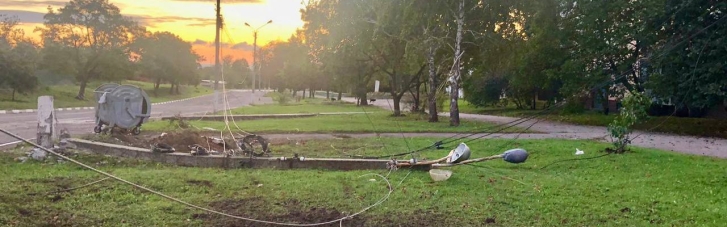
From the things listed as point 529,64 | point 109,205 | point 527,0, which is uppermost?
point 527,0

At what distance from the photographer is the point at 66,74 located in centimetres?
4225

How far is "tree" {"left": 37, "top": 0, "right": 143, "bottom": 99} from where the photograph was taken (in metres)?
40.9

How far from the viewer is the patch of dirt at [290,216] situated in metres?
6.39

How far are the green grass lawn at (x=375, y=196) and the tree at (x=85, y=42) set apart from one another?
112ft

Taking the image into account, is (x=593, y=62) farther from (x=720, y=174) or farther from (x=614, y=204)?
(x=614, y=204)

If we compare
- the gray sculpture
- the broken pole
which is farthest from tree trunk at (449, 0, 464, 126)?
the broken pole

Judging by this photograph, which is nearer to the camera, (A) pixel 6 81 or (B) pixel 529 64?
(B) pixel 529 64

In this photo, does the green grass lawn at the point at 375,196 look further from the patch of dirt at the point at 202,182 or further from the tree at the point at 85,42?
the tree at the point at 85,42

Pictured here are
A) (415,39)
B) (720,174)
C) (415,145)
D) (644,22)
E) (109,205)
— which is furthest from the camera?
(415,39)

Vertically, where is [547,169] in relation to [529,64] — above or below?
below

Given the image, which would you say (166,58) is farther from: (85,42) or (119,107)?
(119,107)

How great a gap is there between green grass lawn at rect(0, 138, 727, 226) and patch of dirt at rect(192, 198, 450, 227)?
0.01 m

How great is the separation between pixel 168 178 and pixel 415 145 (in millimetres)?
7219

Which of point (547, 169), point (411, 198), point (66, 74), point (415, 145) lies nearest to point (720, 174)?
point (547, 169)
